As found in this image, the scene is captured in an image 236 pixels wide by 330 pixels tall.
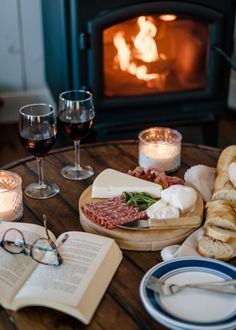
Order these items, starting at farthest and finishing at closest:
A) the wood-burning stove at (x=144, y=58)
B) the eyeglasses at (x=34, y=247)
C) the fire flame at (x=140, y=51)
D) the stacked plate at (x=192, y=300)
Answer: the fire flame at (x=140, y=51) → the wood-burning stove at (x=144, y=58) → the eyeglasses at (x=34, y=247) → the stacked plate at (x=192, y=300)

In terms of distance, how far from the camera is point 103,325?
992 mm

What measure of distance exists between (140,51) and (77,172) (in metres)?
1.02

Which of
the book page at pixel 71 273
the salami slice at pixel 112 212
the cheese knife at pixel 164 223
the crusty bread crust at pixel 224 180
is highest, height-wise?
the crusty bread crust at pixel 224 180

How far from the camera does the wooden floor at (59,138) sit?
262cm

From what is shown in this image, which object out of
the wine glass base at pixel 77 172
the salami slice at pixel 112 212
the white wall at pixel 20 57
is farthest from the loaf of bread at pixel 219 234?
the white wall at pixel 20 57

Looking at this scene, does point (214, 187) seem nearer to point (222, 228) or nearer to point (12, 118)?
point (222, 228)

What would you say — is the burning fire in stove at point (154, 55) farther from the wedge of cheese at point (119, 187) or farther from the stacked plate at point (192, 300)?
the stacked plate at point (192, 300)

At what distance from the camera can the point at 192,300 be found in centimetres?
103

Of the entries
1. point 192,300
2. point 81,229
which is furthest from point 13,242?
point 192,300

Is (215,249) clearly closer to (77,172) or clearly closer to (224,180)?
(224,180)

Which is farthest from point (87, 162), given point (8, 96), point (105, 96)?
point (8, 96)

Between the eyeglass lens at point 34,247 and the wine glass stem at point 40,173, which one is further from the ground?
the wine glass stem at point 40,173

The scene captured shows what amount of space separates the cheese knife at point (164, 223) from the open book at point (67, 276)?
0.06 m

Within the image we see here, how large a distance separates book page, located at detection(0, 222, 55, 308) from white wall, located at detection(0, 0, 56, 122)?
1688 mm
